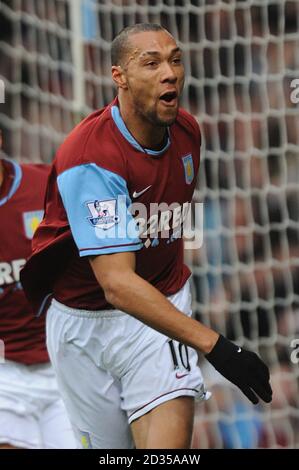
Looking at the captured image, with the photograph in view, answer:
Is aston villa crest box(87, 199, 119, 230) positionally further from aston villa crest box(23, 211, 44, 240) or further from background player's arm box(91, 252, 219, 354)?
aston villa crest box(23, 211, 44, 240)

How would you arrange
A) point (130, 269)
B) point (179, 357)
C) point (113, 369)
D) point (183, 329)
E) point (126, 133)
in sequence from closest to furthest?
point (183, 329), point (130, 269), point (126, 133), point (179, 357), point (113, 369)

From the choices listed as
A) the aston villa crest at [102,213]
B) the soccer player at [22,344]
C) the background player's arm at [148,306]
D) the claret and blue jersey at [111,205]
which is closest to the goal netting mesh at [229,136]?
the soccer player at [22,344]

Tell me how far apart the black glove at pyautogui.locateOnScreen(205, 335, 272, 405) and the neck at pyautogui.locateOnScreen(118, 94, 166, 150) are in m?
0.74

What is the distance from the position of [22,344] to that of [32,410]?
11.1 inches

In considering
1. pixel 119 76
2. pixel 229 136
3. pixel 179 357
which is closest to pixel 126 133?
Answer: pixel 119 76

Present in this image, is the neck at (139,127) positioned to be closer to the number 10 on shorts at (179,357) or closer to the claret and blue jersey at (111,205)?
the claret and blue jersey at (111,205)

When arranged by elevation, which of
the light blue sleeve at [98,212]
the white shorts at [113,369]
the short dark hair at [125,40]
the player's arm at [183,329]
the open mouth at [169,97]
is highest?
the short dark hair at [125,40]

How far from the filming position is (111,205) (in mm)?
3602

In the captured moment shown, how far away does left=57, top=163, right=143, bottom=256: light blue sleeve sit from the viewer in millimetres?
3578

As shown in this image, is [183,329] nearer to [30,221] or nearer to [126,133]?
[126,133]

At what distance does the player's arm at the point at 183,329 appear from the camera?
11.2 feet

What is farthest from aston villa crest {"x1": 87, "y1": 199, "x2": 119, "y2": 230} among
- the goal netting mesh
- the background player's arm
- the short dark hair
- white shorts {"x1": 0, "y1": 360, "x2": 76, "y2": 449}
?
the goal netting mesh

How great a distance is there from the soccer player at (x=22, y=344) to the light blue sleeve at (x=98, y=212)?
97cm
